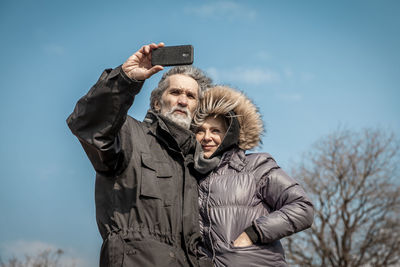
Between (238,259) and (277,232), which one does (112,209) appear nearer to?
(238,259)

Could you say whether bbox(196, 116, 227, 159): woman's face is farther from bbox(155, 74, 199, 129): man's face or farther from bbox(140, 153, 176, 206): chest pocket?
bbox(140, 153, 176, 206): chest pocket

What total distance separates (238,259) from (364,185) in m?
19.0

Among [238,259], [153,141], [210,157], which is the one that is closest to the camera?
[238,259]

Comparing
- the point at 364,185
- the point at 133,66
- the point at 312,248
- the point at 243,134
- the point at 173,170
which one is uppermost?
the point at 133,66

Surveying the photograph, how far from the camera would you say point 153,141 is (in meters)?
3.42

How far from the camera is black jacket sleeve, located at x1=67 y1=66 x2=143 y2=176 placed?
9.09 feet

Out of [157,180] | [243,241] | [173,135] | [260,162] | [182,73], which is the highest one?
[182,73]

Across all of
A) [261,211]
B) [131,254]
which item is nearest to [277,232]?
[261,211]

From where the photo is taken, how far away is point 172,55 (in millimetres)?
2936

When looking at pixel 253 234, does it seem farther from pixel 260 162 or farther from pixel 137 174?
pixel 137 174

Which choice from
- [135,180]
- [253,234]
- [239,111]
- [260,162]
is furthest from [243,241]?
[239,111]

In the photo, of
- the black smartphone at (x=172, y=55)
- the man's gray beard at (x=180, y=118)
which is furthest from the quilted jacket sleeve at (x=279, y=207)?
the black smartphone at (x=172, y=55)

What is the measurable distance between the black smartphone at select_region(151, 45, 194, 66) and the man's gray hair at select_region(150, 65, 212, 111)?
114 centimetres

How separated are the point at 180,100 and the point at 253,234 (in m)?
1.29
